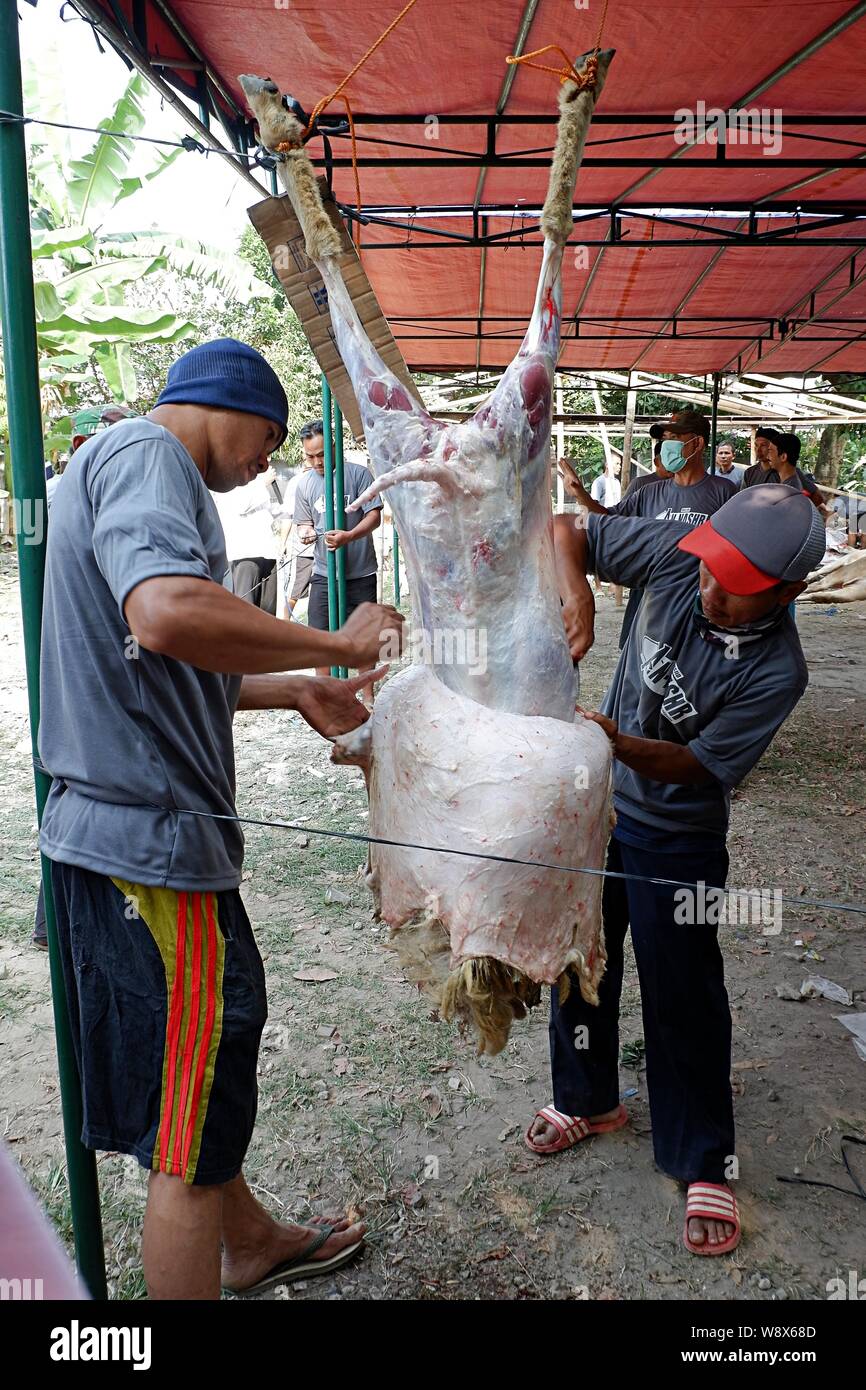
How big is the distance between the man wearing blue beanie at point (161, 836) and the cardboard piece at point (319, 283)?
1.11 ft

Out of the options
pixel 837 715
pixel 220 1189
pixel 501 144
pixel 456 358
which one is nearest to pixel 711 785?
pixel 220 1189

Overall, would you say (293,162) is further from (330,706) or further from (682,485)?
(682,485)

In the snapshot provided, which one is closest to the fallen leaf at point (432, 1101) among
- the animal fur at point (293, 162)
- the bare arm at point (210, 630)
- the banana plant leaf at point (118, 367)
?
the bare arm at point (210, 630)

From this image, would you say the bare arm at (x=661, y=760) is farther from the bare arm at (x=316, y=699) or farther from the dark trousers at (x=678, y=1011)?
the bare arm at (x=316, y=699)

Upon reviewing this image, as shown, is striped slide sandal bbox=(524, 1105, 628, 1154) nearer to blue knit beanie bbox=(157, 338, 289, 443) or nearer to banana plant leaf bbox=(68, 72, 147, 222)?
blue knit beanie bbox=(157, 338, 289, 443)

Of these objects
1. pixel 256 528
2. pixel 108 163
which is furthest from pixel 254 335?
pixel 256 528

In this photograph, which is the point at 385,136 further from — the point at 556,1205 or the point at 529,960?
the point at 556,1205

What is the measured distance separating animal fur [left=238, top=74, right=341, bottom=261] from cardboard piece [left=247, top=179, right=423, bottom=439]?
0.16 feet

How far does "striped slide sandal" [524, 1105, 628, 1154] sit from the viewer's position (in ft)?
8.84

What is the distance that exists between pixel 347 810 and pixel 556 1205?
2983mm

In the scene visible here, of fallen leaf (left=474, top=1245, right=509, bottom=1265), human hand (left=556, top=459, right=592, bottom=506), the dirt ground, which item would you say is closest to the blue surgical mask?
human hand (left=556, top=459, right=592, bottom=506)

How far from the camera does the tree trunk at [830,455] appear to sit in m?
20.0

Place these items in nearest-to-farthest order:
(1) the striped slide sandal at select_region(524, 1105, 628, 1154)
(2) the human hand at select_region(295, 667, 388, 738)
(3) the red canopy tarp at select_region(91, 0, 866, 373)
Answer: (2) the human hand at select_region(295, 667, 388, 738)
(1) the striped slide sandal at select_region(524, 1105, 628, 1154)
(3) the red canopy tarp at select_region(91, 0, 866, 373)

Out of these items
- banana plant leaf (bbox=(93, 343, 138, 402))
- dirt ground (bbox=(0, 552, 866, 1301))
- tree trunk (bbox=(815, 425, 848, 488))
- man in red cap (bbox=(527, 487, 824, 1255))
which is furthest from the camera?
tree trunk (bbox=(815, 425, 848, 488))
